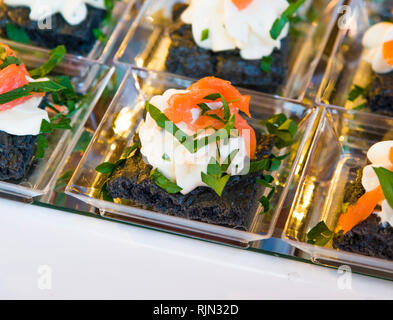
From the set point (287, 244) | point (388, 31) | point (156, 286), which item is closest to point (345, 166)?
point (287, 244)

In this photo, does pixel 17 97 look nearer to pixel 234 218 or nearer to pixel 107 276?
pixel 107 276

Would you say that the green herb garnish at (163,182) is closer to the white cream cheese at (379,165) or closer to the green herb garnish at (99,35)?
the white cream cheese at (379,165)

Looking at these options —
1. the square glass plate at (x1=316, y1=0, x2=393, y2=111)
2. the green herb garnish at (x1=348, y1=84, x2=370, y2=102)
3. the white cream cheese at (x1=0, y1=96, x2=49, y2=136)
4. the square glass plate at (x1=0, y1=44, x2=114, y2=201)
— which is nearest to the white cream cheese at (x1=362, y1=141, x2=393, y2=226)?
the square glass plate at (x1=316, y1=0, x2=393, y2=111)

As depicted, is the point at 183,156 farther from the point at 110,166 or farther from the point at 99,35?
the point at 99,35

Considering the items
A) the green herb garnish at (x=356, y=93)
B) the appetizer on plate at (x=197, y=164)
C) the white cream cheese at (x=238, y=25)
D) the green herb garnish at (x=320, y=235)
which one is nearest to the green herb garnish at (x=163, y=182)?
the appetizer on plate at (x=197, y=164)

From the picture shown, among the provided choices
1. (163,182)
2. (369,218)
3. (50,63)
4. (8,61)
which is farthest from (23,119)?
(369,218)
